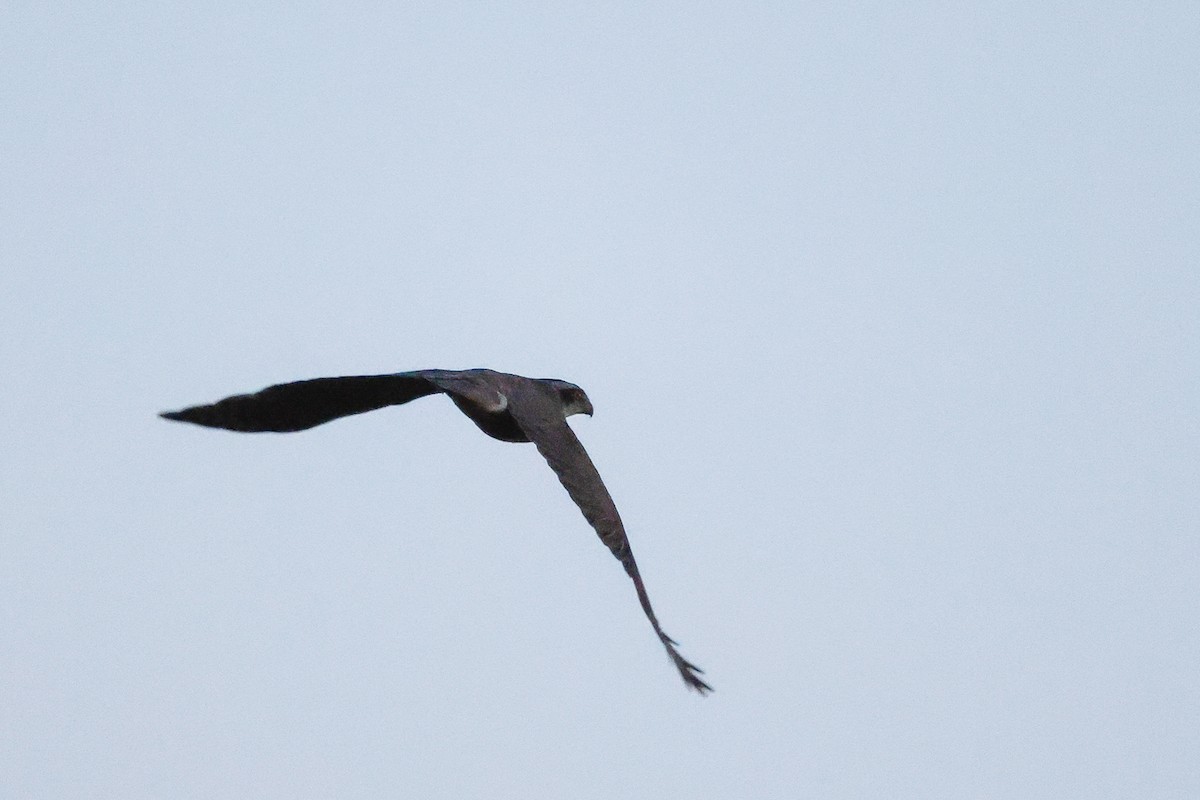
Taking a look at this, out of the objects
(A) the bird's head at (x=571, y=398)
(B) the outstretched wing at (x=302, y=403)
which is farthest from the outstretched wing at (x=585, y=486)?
(A) the bird's head at (x=571, y=398)

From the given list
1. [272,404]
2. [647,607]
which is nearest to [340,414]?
[272,404]

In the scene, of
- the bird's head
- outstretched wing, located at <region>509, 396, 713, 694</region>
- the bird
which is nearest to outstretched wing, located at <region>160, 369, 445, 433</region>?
the bird

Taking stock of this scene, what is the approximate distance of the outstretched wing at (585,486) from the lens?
10665 millimetres

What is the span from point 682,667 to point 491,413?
3.61 meters

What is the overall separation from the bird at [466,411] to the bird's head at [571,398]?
72 cm

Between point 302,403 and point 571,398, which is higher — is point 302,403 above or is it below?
below

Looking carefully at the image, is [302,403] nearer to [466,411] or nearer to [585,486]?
[466,411]

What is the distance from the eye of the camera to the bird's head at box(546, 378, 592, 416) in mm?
14320

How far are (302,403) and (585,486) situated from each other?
228 cm

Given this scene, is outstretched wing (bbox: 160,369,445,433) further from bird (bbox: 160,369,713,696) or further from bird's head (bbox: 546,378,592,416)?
bird's head (bbox: 546,378,592,416)

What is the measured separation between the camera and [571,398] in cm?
1456

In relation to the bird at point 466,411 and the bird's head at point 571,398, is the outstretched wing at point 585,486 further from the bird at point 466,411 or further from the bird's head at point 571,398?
the bird's head at point 571,398

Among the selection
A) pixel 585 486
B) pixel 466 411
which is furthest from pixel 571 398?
pixel 585 486

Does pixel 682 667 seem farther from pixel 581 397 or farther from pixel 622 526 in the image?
pixel 581 397
